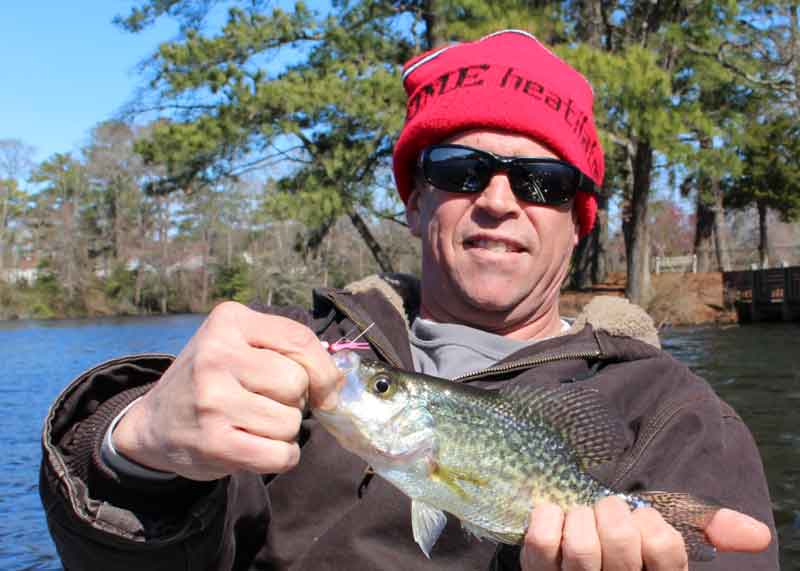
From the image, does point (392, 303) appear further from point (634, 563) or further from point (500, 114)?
point (634, 563)

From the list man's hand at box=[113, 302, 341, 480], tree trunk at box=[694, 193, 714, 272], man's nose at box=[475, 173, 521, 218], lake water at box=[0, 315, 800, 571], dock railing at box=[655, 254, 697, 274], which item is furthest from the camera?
dock railing at box=[655, 254, 697, 274]

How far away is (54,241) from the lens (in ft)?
174

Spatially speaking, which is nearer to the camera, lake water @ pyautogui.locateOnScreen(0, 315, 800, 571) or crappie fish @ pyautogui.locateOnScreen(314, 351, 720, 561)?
crappie fish @ pyautogui.locateOnScreen(314, 351, 720, 561)

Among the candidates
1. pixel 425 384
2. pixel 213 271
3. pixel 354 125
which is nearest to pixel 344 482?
pixel 425 384

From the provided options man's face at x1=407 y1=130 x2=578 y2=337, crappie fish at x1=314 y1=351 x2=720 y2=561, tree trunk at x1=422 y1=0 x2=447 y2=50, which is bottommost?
crappie fish at x1=314 y1=351 x2=720 y2=561

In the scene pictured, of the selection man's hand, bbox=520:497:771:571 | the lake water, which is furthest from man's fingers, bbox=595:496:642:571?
the lake water

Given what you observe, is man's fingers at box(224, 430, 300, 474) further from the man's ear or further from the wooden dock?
the wooden dock

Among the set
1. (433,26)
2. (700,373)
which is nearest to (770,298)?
(700,373)

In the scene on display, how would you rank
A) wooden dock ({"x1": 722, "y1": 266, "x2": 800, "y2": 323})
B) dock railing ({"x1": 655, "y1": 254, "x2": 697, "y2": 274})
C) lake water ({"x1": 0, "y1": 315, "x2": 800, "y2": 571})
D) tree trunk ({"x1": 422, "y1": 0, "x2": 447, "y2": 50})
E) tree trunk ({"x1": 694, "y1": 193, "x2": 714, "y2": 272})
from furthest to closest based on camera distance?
dock railing ({"x1": 655, "y1": 254, "x2": 697, "y2": 274}) < tree trunk ({"x1": 694, "y1": 193, "x2": 714, "y2": 272}) < wooden dock ({"x1": 722, "y1": 266, "x2": 800, "y2": 323}) < tree trunk ({"x1": 422, "y1": 0, "x2": 447, "y2": 50}) < lake water ({"x1": 0, "y1": 315, "x2": 800, "y2": 571})

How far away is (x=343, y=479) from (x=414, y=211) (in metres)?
1.31

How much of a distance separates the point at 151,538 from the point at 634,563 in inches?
43.4

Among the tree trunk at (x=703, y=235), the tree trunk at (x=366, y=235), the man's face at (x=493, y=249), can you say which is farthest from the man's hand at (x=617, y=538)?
the tree trunk at (x=703, y=235)

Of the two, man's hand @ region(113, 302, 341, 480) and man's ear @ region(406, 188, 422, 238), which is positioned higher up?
man's ear @ region(406, 188, 422, 238)

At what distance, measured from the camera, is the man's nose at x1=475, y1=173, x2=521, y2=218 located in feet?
9.36
